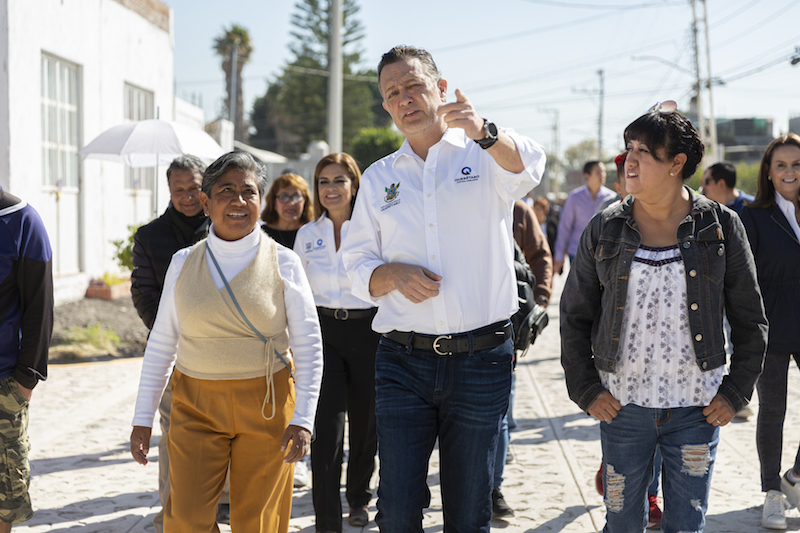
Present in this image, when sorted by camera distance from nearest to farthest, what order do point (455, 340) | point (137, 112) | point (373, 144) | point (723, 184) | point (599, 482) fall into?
point (455, 340) < point (599, 482) < point (723, 184) < point (137, 112) < point (373, 144)

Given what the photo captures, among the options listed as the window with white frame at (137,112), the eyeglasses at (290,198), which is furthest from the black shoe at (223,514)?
the window with white frame at (137,112)

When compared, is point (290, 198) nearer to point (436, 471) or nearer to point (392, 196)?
point (436, 471)

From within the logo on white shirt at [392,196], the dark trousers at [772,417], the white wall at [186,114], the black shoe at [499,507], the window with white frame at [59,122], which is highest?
the white wall at [186,114]

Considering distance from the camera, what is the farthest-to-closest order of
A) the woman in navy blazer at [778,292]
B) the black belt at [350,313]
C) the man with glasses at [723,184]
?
the man with glasses at [723,184], the black belt at [350,313], the woman in navy blazer at [778,292]

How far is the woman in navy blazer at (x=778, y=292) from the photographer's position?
453cm

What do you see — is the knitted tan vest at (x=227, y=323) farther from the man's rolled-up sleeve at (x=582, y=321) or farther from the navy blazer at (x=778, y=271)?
the navy blazer at (x=778, y=271)

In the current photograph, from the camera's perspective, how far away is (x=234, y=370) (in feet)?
10.7

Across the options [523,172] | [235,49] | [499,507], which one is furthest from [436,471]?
[235,49]

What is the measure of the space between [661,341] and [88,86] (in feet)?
40.8

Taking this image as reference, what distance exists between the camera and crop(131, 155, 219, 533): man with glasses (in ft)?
15.5

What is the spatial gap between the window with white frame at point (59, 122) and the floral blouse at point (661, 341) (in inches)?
434

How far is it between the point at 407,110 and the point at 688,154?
3.64ft

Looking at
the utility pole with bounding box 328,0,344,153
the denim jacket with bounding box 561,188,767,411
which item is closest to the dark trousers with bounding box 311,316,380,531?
the denim jacket with bounding box 561,188,767,411

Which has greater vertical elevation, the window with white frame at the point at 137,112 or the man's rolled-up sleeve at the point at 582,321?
the window with white frame at the point at 137,112
